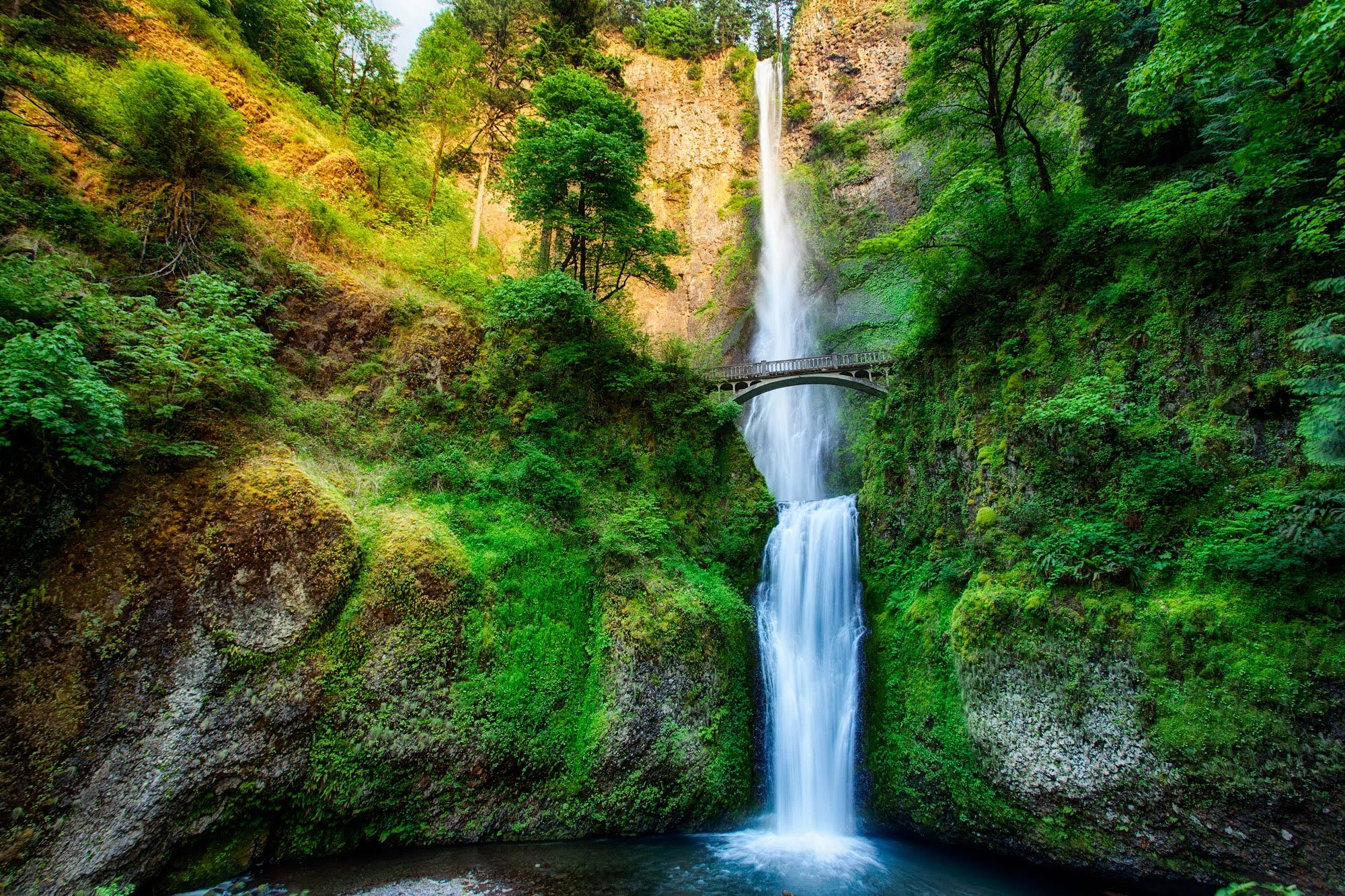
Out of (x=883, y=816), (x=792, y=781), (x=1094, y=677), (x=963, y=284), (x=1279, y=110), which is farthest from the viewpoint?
(x=963, y=284)

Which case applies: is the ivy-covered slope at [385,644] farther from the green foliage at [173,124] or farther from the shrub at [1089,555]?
the shrub at [1089,555]

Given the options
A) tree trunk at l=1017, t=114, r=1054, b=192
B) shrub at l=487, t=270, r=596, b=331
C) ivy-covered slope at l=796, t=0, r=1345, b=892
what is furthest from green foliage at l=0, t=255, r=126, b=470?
tree trunk at l=1017, t=114, r=1054, b=192

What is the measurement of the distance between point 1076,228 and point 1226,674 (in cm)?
722

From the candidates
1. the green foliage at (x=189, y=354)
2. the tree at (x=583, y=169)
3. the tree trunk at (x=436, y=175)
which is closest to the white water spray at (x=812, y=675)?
the tree at (x=583, y=169)

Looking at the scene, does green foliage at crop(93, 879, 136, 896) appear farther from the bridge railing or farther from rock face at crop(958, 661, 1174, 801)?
the bridge railing

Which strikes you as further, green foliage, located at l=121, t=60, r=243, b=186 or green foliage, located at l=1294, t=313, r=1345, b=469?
green foliage, located at l=121, t=60, r=243, b=186

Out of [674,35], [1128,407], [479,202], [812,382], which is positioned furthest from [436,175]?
[674,35]

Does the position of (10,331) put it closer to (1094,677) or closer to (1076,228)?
(1094,677)

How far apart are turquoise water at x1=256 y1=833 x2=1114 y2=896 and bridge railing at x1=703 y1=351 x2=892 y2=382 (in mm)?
12368

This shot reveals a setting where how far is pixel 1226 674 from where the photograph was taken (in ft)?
19.2

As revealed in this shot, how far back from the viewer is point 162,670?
6199 mm

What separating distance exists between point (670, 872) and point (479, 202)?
1829cm

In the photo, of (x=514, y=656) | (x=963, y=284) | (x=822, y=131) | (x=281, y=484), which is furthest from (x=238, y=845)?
(x=822, y=131)

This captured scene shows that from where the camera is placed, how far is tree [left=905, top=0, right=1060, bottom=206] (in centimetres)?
955
